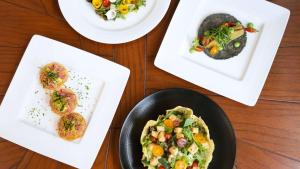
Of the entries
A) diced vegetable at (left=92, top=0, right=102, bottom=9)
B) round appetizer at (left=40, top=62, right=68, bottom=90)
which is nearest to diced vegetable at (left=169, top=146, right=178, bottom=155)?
round appetizer at (left=40, top=62, right=68, bottom=90)

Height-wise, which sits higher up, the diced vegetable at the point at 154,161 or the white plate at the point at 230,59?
the white plate at the point at 230,59

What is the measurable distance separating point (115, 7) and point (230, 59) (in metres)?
0.51

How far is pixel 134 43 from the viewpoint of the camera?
1.43m

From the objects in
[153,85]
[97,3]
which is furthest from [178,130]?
[97,3]

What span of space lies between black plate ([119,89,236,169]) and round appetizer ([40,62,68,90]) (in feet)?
1.03

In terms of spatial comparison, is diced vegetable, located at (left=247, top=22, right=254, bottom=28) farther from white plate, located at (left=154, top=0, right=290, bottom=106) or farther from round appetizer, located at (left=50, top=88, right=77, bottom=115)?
round appetizer, located at (left=50, top=88, right=77, bottom=115)

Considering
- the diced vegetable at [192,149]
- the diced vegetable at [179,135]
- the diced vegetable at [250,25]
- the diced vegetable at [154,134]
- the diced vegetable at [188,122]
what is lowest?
the diced vegetable at [154,134]

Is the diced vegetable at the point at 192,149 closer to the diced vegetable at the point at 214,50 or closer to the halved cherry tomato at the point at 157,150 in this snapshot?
the halved cherry tomato at the point at 157,150

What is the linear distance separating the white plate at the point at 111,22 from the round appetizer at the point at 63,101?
0.79 feet

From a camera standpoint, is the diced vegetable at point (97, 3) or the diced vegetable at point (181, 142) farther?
the diced vegetable at point (97, 3)

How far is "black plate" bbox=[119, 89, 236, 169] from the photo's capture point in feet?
4.40

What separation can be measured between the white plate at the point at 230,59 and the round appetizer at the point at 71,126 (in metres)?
0.37

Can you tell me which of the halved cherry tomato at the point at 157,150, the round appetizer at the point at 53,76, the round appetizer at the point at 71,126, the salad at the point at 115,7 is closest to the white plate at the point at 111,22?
the salad at the point at 115,7

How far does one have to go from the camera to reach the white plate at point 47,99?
1.37m
